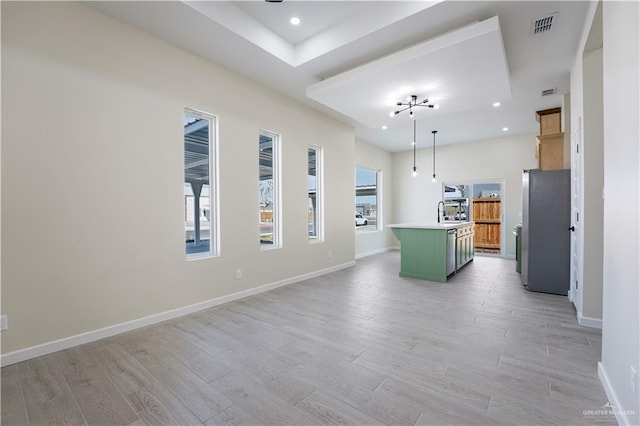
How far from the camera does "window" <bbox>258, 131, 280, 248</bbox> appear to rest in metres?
4.71

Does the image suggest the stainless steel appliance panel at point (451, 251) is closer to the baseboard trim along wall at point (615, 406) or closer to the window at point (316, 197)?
the window at point (316, 197)

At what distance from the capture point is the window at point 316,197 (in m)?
5.67

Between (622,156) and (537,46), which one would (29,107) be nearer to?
(622,156)

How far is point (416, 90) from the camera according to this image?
3.98 metres

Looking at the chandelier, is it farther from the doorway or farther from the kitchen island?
the doorway

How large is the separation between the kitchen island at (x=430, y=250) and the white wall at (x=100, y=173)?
9.32 feet

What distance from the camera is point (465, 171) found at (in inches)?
322

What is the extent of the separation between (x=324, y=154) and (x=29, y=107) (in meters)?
4.17

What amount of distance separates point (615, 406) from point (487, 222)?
7.11 meters

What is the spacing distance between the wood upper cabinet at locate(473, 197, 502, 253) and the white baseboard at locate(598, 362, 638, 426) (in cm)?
658

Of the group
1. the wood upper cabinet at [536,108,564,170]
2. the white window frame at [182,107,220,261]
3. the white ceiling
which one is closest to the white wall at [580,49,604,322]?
the white ceiling

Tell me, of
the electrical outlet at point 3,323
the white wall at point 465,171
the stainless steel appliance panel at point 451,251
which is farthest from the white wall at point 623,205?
the white wall at point 465,171

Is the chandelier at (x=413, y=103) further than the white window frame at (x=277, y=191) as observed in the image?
No

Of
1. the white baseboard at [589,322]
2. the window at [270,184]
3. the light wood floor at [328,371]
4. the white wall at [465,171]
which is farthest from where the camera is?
the white wall at [465,171]
